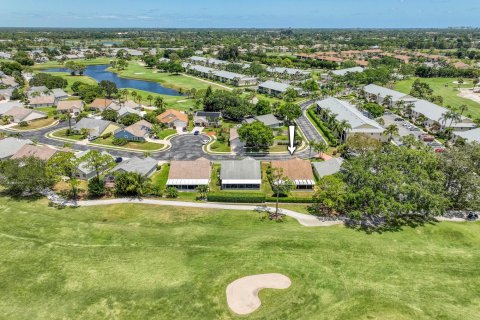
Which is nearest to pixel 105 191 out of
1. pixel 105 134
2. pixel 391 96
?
pixel 105 134

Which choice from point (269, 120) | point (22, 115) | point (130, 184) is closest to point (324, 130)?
point (269, 120)

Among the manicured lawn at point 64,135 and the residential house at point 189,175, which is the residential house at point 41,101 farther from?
the residential house at point 189,175

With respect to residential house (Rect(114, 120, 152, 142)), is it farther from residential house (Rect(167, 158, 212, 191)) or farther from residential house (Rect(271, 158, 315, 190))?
residential house (Rect(271, 158, 315, 190))

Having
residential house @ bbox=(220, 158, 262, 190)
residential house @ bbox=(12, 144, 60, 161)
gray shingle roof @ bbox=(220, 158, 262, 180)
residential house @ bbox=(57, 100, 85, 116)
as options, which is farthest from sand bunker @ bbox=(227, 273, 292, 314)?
residential house @ bbox=(57, 100, 85, 116)

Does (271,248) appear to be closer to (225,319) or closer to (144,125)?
(225,319)

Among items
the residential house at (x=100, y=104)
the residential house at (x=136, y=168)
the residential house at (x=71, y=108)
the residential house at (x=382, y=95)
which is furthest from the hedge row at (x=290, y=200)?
the residential house at (x=71, y=108)

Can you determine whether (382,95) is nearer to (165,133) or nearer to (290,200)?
(165,133)
